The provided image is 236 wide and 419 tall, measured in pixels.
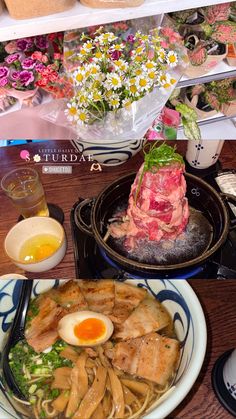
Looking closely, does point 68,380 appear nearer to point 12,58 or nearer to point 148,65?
point 148,65

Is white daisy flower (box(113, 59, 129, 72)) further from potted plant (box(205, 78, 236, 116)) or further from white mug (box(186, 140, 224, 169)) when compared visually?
potted plant (box(205, 78, 236, 116))

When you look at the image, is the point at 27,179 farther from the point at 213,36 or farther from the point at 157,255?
the point at 213,36

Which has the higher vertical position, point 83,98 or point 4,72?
point 83,98

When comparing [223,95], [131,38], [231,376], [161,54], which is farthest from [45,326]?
[223,95]

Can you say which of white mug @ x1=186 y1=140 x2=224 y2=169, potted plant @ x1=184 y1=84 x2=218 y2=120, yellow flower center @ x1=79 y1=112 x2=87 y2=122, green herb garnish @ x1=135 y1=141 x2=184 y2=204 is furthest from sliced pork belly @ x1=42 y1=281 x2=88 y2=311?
potted plant @ x1=184 y1=84 x2=218 y2=120

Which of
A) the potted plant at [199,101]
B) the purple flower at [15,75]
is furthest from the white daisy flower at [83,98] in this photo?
the potted plant at [199,101]
